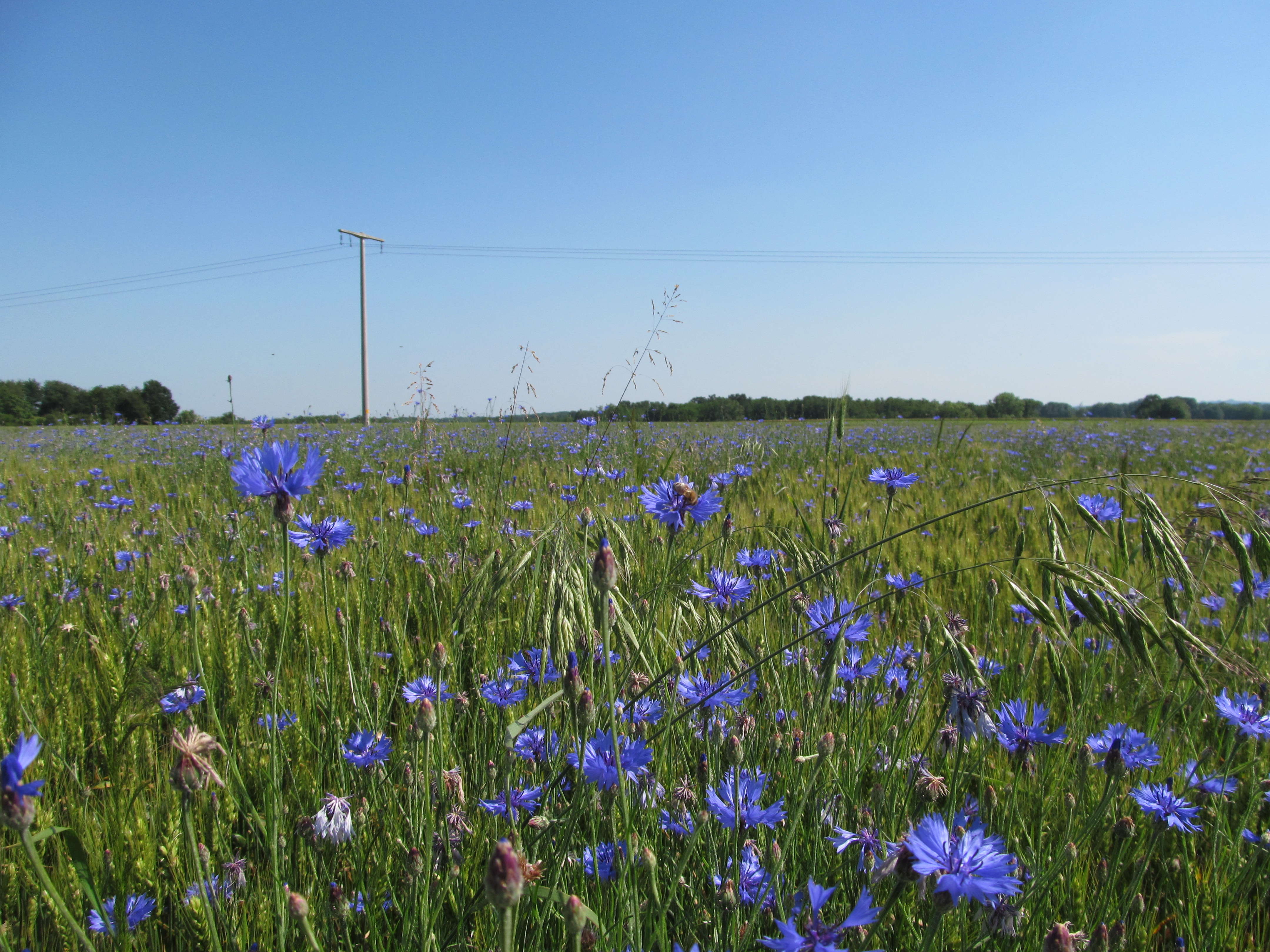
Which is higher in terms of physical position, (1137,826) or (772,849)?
(772,849)

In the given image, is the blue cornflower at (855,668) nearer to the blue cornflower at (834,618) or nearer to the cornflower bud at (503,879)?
the blue cornflower at (834,618)

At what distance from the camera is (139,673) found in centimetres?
135

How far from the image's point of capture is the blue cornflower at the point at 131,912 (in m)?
1.11

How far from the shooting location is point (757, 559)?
188 centimetres

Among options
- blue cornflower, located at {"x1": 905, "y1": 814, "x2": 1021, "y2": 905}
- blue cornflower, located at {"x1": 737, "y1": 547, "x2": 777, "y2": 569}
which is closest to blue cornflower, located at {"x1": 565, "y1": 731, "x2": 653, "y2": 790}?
blue cornflower, located at {"x1": 905, "y1": 814, "x2": 1021, "y2": 905}

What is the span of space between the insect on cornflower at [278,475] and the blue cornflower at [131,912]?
0.71m

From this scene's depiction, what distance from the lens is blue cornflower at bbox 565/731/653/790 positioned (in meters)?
1.11

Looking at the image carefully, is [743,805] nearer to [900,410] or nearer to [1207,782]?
[1207,782]

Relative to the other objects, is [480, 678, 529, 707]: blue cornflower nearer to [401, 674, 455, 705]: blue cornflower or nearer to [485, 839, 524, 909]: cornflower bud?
[401, 674, 455, 705]: blue cornflower

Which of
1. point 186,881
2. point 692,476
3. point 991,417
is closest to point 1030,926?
point 186,881

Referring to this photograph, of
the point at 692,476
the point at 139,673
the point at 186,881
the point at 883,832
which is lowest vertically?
the point at 186,881

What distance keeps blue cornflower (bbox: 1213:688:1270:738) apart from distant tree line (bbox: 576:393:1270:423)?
3.66ft

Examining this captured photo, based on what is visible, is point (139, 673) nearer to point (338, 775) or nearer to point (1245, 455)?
point (338, 775)

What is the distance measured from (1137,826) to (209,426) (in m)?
13.9
